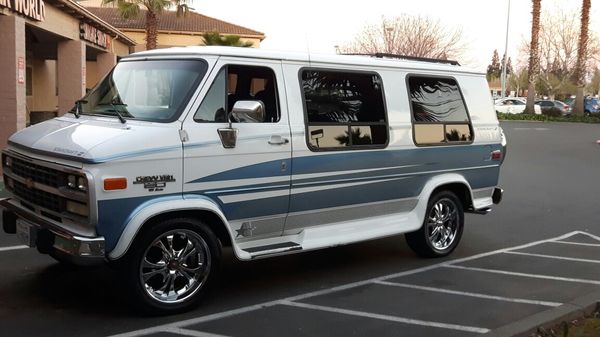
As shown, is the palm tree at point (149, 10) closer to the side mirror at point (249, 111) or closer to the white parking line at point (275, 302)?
the white parking line at point (275, 302)

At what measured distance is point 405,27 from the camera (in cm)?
4525

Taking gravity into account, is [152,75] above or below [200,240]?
above

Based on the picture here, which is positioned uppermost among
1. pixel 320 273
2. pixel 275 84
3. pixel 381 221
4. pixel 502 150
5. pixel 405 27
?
pixel 405 27

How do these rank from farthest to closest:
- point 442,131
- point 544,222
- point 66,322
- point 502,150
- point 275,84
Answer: point 544,222 < point 502,150 < point 442,131 < point 275,84 < point 66,322

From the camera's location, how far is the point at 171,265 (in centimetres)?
502

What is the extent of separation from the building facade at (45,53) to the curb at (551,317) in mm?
11466

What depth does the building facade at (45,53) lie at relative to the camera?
13227 millimetres

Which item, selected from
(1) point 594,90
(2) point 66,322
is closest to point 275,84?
(2) point 66,322

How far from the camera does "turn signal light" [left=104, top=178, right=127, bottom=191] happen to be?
4508 mm

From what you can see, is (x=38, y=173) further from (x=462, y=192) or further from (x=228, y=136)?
(x=462, y=192)

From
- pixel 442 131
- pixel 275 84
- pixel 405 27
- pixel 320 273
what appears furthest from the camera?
pixel 405 27

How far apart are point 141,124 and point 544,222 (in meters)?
6.94

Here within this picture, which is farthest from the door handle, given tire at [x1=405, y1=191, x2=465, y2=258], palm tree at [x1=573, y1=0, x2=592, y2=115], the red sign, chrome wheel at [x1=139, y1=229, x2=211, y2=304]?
palm tree at [x1=573, y1=0, x2=592, y2=115]

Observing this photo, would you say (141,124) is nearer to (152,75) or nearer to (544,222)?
(152,75)
